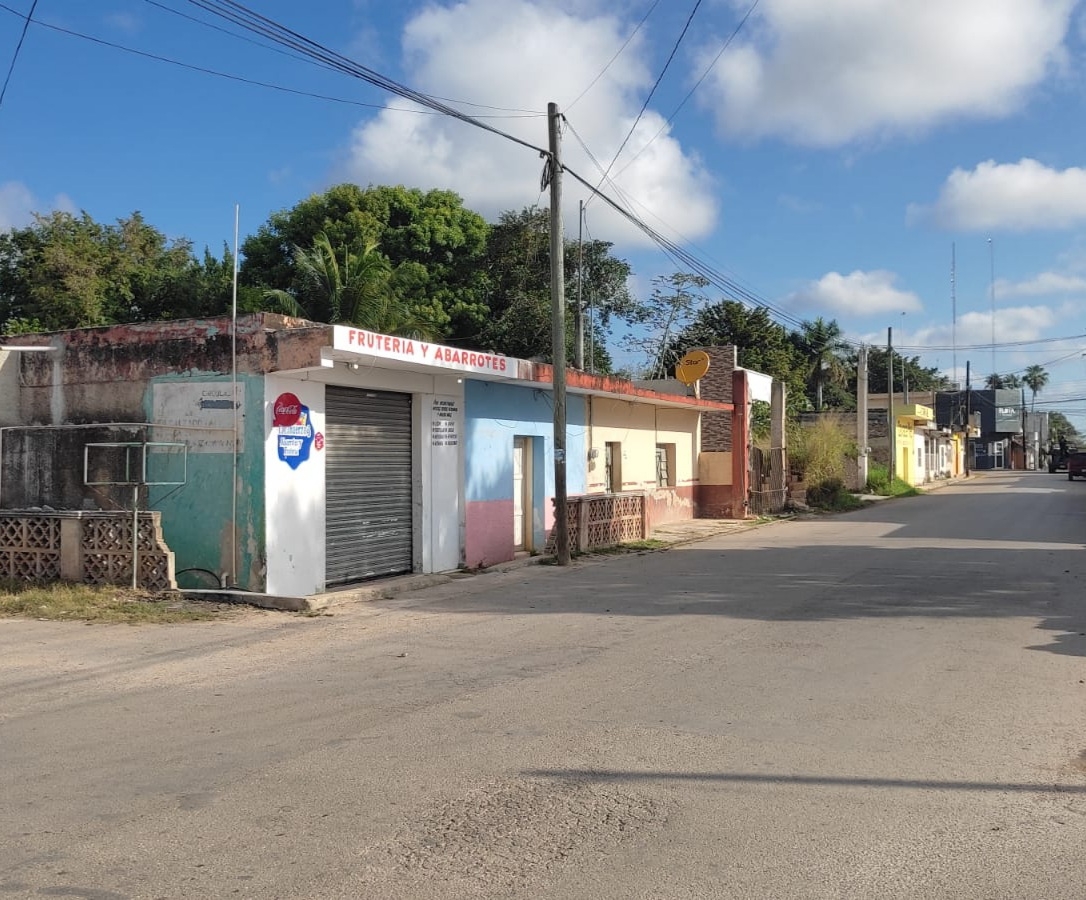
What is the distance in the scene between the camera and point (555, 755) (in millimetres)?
5746

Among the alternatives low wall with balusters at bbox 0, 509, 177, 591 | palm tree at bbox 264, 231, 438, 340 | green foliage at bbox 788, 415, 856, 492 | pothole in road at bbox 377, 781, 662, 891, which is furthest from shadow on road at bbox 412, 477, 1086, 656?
palm tree at bbox 264, 231, 438, 340

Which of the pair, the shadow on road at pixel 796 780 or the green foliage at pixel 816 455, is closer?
the shadow on road at pixel 796 780

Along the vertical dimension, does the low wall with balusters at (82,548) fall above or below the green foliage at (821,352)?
below

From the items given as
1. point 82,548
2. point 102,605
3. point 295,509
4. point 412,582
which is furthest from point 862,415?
point 102,605

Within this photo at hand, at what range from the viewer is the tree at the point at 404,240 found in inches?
1457

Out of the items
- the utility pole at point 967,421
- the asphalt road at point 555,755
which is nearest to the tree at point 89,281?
the asphalt road at point 555,755

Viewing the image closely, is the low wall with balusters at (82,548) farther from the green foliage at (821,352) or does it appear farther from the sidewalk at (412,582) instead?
the green foliage at (821,352)

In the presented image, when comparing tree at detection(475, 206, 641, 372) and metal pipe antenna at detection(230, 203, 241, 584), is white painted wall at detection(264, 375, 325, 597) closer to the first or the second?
metal pipe antenna at detection(230, 203, 241, 584)

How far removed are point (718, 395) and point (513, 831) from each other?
25.5 meters

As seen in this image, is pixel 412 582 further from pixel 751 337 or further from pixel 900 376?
pixel 900 376

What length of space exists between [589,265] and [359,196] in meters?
10.8

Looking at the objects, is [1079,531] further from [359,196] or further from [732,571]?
[359,196]

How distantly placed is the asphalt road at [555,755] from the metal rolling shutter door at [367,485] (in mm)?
2525

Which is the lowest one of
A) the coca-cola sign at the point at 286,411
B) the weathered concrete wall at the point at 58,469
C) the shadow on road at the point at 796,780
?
the shadow on road at the point at 796,780
